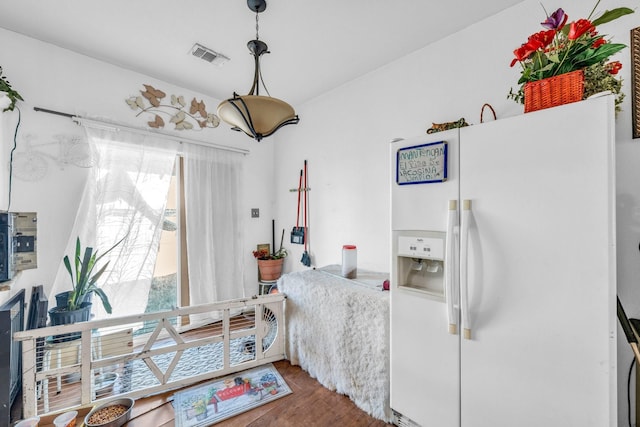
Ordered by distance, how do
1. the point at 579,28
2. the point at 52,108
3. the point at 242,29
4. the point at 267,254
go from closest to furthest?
the point at 579,28 → the point at 242,29 → the point at 52,108 → the point at 267,254

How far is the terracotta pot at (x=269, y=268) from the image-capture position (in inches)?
121

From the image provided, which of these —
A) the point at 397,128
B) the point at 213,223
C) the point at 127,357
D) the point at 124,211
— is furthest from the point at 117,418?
the point at 397,128

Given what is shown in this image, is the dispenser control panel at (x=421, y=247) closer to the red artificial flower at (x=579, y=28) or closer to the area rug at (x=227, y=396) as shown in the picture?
the red artificial flower at (x=579, y=28)

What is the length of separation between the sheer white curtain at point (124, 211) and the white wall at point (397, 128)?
1407mm

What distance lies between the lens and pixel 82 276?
1917 mm

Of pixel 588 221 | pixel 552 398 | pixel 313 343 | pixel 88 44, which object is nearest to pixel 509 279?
pixel 588 221

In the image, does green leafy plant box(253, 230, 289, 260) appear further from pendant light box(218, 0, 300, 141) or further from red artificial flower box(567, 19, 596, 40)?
red artificial flower box(567, 19, 596, 40)

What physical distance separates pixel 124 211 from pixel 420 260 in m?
2.50

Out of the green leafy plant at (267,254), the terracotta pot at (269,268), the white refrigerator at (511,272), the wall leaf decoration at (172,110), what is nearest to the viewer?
the white refrigerator at (511,272)

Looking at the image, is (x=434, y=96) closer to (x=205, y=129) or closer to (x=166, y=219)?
(x=205, y=129)

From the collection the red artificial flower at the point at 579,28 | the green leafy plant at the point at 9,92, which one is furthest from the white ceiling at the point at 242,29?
the red artificial flower at the point at 579,28

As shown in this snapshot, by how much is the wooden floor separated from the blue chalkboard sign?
1.46 meters

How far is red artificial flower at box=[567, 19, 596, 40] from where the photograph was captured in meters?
0.95

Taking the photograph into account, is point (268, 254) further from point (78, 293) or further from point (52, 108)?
point (52, 108)
